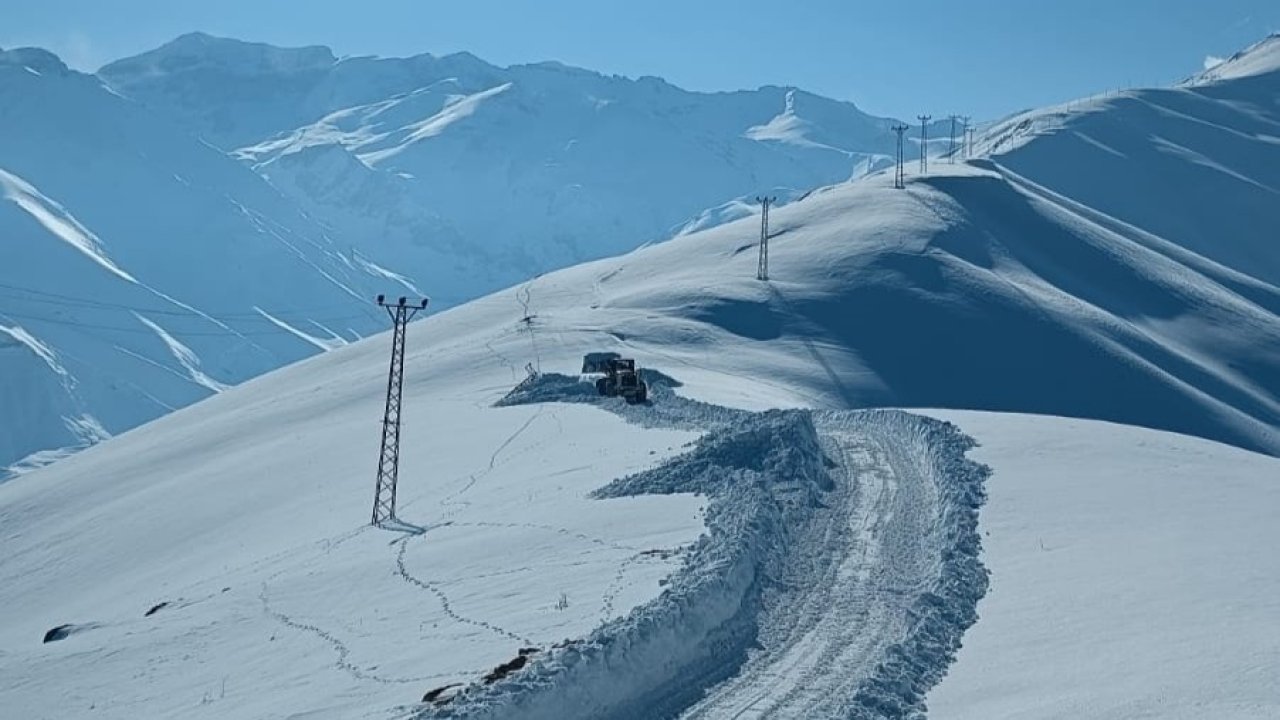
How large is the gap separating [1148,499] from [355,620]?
45.2ft

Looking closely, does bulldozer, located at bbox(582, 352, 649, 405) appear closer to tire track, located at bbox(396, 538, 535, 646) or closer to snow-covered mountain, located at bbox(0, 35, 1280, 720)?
snow-covered mountain, located at bbox(0, 35, 1280, 720)

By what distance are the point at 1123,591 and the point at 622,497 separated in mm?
11870

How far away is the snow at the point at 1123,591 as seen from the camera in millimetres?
14141

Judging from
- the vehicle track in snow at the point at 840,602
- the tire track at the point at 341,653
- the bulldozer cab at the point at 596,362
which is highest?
the vehicle track in snow at the point at 840,602

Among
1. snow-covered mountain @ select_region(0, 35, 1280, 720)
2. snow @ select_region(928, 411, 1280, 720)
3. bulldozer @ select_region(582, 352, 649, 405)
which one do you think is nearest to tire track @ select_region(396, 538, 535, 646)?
snow-covered mountain @ select_region(0, 35, 1280, 720)

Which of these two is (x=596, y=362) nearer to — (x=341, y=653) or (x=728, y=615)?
(x=341, y=653)

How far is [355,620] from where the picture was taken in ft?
72.4

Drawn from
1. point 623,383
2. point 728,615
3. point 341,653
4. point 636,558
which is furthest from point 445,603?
point 623,383

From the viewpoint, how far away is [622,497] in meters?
28.0

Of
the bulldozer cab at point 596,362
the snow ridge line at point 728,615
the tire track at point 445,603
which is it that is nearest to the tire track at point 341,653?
the tire track at point 445,603

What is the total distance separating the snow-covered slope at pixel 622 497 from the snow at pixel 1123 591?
706 mm

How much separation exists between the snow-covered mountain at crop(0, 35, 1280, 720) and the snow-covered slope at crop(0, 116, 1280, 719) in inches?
4.4

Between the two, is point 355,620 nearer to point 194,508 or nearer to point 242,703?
point 242,703

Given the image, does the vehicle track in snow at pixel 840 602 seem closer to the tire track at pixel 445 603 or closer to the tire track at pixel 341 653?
the tire track at pixel 445 603
